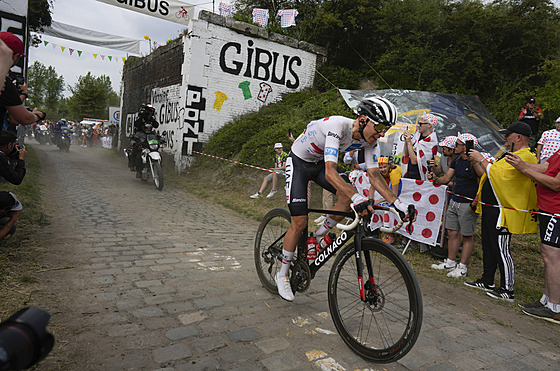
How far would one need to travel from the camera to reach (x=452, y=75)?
44.9 feet

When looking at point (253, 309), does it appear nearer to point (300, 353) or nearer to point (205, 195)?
point (300, 353)

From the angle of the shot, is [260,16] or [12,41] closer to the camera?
[12,41]

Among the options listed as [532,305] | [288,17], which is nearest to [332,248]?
[532,305]

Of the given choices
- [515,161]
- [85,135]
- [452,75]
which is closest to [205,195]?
[515,161]

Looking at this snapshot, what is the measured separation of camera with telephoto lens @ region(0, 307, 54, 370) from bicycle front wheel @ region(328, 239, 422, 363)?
7.12 ft

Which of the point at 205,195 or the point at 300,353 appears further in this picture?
the point at 205,195

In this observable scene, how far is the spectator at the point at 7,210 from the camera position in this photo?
4039mm

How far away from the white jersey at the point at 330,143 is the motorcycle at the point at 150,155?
25.2ft

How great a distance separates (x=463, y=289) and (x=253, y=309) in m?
3.07

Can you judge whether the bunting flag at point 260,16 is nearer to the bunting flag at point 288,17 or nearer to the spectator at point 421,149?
the bunting flag at point 288,17

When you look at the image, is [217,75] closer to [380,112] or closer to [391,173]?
[391,173]

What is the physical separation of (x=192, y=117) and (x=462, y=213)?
11637 millimetres

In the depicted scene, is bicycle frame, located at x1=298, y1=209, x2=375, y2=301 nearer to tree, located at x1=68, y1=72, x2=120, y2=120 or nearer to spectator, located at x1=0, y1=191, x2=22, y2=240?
spectator, located at x1=0, y1=191, x2=22, y2=240

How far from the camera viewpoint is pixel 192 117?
47.9 feet
